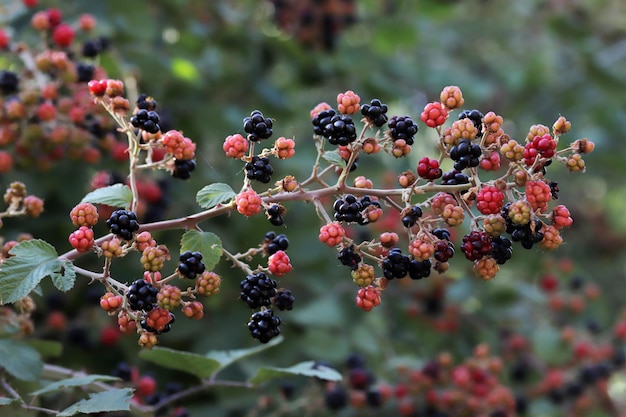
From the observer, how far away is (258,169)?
2.32 meters

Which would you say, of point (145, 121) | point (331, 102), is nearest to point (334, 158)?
point (145, 121)

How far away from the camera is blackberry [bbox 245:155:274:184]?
2320 millimetres

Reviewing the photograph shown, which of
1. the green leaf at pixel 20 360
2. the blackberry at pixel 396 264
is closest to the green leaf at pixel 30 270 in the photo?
the green leaf at pixel 20 360

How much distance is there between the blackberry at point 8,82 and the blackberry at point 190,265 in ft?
5.22

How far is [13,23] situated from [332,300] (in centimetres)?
251

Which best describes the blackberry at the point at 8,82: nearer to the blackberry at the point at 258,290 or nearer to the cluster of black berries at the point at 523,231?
the blackberry at the point at 258,290

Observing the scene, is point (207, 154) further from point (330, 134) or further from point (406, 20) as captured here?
point (330, 134)

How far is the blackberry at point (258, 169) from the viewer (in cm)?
232

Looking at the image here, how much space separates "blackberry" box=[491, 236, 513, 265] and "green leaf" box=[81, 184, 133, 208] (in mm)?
1141

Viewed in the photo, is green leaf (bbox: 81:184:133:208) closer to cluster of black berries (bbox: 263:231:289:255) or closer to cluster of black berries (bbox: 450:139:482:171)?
cluster of black berries (bbox: 263:231:289:255)

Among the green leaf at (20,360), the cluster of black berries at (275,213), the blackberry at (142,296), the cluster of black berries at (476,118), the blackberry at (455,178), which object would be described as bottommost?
the green leaf at (20,360)

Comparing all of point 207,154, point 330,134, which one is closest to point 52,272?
point 330,134

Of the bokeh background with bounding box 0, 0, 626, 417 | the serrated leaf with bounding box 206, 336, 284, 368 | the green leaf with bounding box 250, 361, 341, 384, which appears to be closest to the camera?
the green leaf with bounding box 250, 361, 341, 384

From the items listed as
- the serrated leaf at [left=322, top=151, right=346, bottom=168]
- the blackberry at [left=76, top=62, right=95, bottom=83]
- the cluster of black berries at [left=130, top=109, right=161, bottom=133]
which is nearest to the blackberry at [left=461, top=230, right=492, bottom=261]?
the serrated leaf at [left=322, top=151, right=346, bottom=168]
